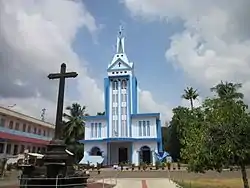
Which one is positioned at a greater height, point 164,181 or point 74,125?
point 74,125

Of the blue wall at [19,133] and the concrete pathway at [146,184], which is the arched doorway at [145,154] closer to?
the blue wall at [19,133]

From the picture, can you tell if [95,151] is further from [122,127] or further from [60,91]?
[60,91]

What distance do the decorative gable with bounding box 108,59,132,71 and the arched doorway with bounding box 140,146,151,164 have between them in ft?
43.1

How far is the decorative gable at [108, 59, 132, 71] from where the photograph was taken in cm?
4939

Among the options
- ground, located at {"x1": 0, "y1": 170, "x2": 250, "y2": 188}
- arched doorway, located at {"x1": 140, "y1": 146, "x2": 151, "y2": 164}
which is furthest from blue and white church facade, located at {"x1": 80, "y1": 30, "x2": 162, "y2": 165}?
ground, located at {"x1": 0, "y1": 170, "x2": 250, "y2": 188}

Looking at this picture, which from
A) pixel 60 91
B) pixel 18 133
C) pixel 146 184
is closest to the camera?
pixel 60 91

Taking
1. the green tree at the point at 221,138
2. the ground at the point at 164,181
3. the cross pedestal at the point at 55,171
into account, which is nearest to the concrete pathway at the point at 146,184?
the ground at the point at 164,181

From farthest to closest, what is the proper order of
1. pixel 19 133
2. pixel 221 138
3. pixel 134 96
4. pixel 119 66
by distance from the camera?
pixel 119 66, pixel 134 96, pixel 19 133, pixel 221 138

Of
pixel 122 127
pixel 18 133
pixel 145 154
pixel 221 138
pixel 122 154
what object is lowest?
pixel 221 138

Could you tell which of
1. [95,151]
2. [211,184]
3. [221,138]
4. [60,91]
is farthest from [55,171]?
[95,151]

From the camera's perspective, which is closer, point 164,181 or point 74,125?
point 164,181

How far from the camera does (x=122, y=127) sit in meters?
47.4

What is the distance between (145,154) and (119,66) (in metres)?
14.9

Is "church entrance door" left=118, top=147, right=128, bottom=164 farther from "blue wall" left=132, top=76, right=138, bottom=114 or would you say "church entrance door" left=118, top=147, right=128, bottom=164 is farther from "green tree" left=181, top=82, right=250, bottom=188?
"green tree" left=181, top=82, right=250, bottom=188
